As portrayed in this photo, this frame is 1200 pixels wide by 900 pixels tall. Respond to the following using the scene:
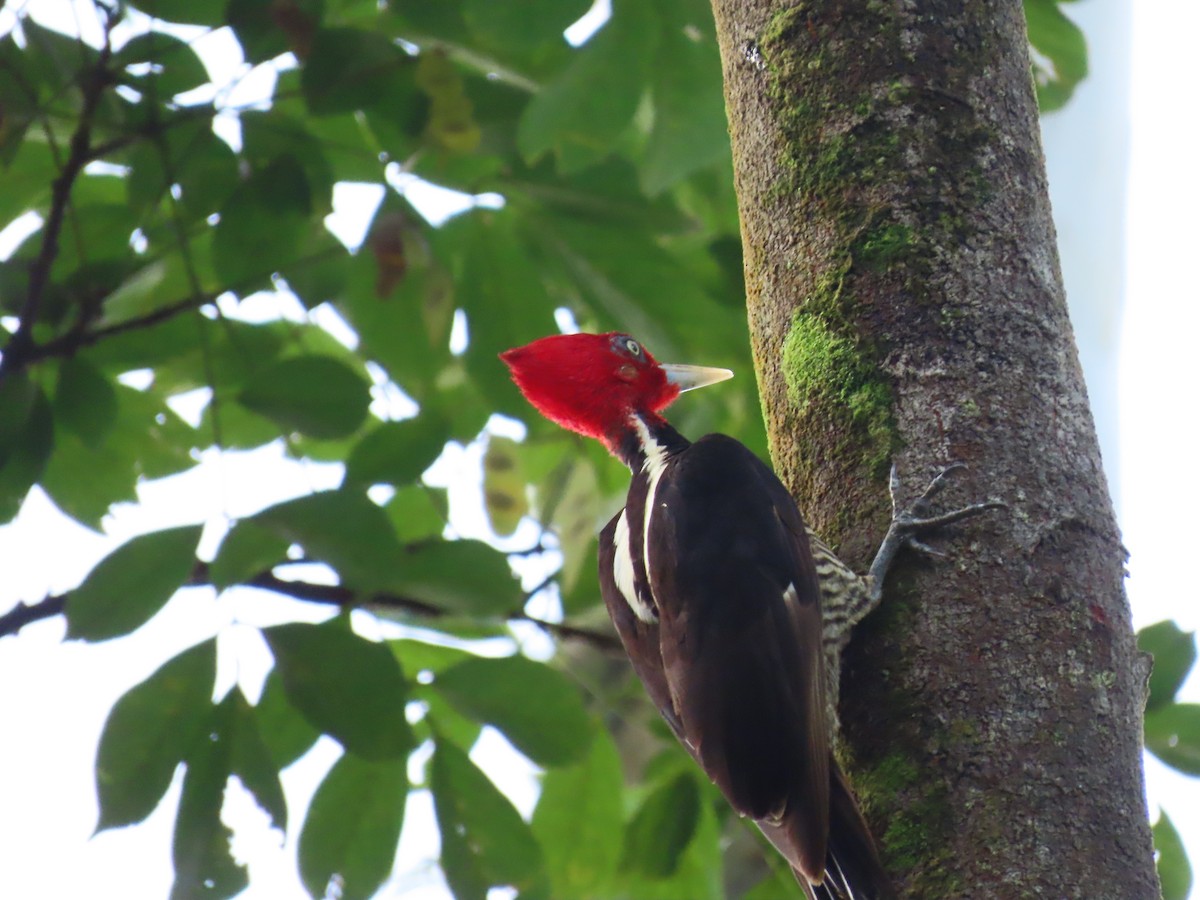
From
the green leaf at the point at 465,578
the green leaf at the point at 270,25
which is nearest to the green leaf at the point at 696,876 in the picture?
the green leaf at the point at 465,578

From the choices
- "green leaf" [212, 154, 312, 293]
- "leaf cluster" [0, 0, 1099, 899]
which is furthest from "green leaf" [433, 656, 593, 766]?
"green leaf" [212, 154, 312, 293]

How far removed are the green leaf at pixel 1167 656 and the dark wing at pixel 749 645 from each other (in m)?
0.79

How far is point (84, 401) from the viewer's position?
2.77 meters

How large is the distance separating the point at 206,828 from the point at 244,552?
0.51 meters

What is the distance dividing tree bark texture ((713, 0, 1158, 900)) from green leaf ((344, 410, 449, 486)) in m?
0.86

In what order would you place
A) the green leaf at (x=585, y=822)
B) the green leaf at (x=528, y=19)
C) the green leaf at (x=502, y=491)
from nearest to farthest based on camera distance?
the green leaf at (x=528, y=19), the green leaf at (x=585, y=822), the green leaf at (x=502, y=491)

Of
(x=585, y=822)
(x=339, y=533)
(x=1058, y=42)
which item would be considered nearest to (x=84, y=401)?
(x=339, y=533)

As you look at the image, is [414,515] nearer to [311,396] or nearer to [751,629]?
[311,396]

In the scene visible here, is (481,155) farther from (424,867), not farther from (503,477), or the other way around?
(424,867)

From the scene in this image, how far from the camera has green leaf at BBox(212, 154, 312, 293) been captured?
9.43 ft

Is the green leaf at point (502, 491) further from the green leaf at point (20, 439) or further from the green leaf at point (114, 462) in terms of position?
the green leaf at point (20, 439)

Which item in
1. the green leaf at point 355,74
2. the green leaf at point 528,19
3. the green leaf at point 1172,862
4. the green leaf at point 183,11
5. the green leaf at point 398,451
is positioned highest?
the green leaf at point 183,11

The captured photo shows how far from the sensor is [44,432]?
273 centimetres

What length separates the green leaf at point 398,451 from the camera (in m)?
2.72
